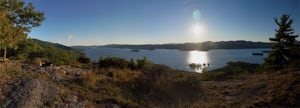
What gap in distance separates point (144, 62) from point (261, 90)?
39.0ft

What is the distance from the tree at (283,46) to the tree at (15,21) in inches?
986

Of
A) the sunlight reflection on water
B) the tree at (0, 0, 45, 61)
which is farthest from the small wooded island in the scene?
the sunlight reflection on water

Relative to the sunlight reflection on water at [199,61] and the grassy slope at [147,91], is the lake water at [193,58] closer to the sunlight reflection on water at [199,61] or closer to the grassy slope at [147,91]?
the sunlight reflection on water at [199,61]

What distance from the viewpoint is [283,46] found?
23391mm

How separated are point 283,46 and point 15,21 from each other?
27122 mm

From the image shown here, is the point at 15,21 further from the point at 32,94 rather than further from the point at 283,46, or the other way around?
the point at 283,46

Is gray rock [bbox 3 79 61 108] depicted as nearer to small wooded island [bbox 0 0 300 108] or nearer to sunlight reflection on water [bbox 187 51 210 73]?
small wooded island [bbox 0 0 300 108]

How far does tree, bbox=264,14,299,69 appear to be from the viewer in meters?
22.8

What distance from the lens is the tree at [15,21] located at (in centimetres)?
914

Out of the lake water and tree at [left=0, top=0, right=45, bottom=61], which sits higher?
tree at [left=0, top=0, right=45, bottom=61]

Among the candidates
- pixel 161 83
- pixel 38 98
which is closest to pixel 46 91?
pixel 38 98

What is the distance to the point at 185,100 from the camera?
26.3 feet

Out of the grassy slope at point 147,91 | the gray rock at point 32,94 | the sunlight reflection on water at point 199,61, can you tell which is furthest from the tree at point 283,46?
the sunlight reflection on water at point 199,61

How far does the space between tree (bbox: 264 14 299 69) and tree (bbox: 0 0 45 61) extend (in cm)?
2503
